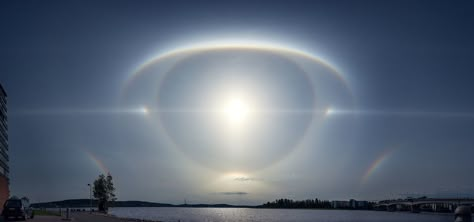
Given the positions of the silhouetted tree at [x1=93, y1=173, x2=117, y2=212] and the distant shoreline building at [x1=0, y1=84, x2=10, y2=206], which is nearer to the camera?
the distant shoreline building at [x1=0, y1=84, x2=10, y2=206]

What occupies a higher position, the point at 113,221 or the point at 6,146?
the point at 6,146

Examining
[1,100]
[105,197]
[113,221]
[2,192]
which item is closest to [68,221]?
[113,221]

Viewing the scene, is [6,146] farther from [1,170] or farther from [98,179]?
[98,179]

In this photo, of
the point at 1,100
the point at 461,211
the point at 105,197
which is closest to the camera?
the point at 461,211

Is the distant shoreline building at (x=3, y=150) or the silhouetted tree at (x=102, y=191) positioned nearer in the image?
the distant shoreline building at (x=3, y=150)

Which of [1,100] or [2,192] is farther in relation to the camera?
[1,100]

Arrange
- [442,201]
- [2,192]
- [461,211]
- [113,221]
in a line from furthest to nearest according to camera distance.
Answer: [442,201] < [2,192] < [113,221] < [461,211]

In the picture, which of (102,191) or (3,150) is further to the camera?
(102,191)

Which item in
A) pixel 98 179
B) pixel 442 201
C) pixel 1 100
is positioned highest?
pixel 1 100
